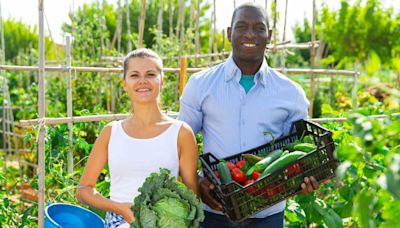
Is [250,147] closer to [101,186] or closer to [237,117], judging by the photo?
[237,117]

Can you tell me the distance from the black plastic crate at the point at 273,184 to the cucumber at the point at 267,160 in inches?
3.4

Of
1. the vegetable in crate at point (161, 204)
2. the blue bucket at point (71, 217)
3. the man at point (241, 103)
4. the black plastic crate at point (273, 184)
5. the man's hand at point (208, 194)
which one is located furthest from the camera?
the man at point (241, 103)

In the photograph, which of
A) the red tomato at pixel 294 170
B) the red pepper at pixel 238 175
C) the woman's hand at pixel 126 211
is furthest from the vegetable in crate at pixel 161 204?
the red tomato at pixel 294 170

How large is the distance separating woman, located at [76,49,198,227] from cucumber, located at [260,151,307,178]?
0.27 metres

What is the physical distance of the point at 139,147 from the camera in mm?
2551

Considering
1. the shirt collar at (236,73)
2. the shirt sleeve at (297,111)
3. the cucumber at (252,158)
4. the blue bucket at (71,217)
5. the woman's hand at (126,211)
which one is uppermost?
the shirt collar at (236,73)

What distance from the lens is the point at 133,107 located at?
2.68 m

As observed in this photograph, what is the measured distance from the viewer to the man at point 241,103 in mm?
2842

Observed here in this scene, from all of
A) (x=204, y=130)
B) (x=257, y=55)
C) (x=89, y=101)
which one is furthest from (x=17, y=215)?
(x=89, y=101)

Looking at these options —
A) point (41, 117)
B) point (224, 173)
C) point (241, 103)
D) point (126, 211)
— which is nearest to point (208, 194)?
point (224, 173)

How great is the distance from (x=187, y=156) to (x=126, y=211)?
1.04 ft

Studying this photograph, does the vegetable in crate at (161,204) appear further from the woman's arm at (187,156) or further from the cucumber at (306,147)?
the cucumber at (306,147)

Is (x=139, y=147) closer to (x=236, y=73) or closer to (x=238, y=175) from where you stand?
(x=238, y=175)

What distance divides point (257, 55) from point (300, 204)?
3.45 ft
